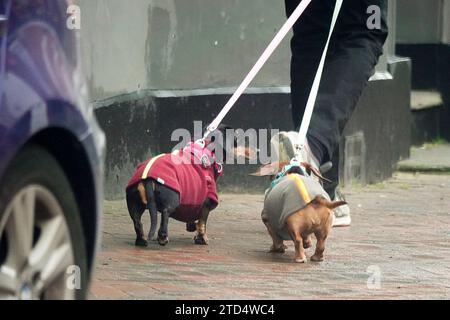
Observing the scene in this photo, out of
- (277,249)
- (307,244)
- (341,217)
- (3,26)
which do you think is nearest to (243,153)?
(277,249)

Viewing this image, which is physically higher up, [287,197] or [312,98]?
[312,98]

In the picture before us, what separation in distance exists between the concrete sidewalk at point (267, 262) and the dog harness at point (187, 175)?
0.25m

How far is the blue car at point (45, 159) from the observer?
360 cm

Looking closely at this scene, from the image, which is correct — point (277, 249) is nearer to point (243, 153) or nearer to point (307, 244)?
point (307, 244)

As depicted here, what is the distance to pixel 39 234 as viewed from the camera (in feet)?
12.6

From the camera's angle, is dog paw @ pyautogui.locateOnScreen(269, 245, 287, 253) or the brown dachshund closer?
the brown dachshund

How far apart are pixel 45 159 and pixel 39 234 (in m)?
0.23

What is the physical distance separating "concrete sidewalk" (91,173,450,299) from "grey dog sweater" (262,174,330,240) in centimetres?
24

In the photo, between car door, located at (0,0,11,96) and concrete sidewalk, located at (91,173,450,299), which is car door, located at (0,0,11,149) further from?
concrete sidewalk, located at (91,173,450,299)

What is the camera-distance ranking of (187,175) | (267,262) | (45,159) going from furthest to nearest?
1. (187,175)
2. (267,262)
3. (45,159)

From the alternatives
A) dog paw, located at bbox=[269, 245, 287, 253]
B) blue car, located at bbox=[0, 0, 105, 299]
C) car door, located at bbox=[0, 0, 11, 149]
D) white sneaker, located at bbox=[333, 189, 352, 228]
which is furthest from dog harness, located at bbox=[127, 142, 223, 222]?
car door, located at bbox=[0, 0, 11, 149]

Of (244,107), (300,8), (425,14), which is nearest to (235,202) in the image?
(244,107)

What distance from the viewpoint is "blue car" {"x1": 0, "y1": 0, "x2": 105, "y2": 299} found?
11.8 feet
